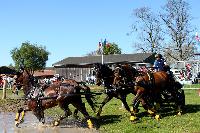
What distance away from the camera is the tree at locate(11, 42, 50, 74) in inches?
4038

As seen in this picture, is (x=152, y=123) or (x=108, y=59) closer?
(x=152, y=123)

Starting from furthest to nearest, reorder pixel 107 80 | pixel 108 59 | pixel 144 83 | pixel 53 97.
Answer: pixel 108 59 < pixel 107 80 < pixel 144 83 < pixel 53 97

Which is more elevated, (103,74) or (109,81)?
(103,74)

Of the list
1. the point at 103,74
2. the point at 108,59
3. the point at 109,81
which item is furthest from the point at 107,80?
the point at 108,59

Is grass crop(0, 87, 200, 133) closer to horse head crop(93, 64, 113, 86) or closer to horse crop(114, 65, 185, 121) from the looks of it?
horse crop(114, 65, 185, 121)

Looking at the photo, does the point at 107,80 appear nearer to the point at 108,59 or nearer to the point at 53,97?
the point at 53,97

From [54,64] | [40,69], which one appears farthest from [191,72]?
[40,69]

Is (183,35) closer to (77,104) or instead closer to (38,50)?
(38,50)

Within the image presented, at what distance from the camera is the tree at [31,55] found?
103 meters

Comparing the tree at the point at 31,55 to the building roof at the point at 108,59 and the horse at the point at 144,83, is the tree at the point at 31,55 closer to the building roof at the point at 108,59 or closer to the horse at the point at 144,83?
the building roof at the point at 108,59

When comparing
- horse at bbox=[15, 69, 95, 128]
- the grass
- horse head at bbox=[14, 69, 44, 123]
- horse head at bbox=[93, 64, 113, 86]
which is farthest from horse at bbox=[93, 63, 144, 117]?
horse head at bbox=[14, 69, 44, 123]

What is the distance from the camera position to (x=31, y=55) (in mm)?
103750

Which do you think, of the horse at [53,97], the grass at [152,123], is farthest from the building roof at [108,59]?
the horse at [53,97]

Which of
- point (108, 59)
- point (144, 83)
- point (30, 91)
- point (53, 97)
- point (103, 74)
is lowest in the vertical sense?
point (53, 97)
